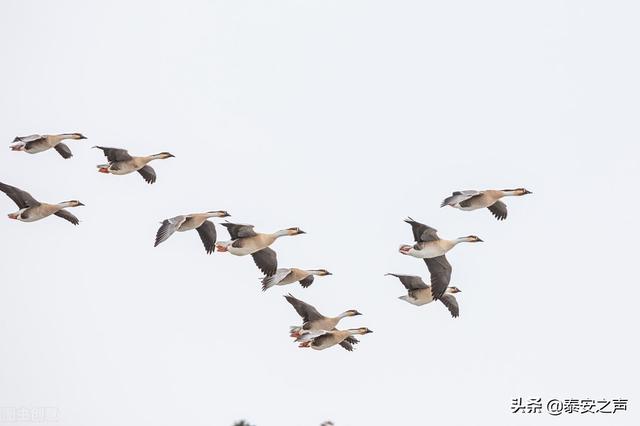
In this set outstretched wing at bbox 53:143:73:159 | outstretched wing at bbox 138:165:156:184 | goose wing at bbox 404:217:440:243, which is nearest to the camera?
goose wing at bbox 404:217:440:243

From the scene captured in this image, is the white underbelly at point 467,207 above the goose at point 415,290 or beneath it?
above

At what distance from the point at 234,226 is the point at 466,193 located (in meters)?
5.11

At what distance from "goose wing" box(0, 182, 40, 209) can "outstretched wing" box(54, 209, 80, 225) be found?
5.05 ft

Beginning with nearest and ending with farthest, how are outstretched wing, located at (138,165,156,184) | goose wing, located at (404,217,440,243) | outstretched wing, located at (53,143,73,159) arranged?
goose wing, located at (404,217,440,243) < outstretched wing, located at (138,165,156,184) < outstretched wing, located at (53,143,73,159)

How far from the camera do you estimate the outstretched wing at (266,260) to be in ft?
128

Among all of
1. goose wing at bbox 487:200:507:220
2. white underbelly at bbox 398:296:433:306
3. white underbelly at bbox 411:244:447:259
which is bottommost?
white underbelly at bbox 398:296:433:306

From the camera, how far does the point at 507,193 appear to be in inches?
1534

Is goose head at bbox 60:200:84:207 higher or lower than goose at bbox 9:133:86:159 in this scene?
lower

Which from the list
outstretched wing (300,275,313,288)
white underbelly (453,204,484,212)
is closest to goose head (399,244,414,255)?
white underbelly (453,204,484,212)

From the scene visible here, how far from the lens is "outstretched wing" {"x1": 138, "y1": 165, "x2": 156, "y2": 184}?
1629 inches

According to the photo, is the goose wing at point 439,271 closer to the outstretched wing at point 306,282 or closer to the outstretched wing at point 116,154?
the outstretched wing at point 306,282

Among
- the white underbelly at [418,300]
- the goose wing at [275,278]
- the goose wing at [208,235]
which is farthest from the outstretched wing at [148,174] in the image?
the white underbelly at [418,300]

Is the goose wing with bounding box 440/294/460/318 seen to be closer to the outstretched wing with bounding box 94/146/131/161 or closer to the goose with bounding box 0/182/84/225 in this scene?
the outstretched wing with bounding box 94/146/131/161

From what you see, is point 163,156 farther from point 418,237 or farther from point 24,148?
point 418,237
